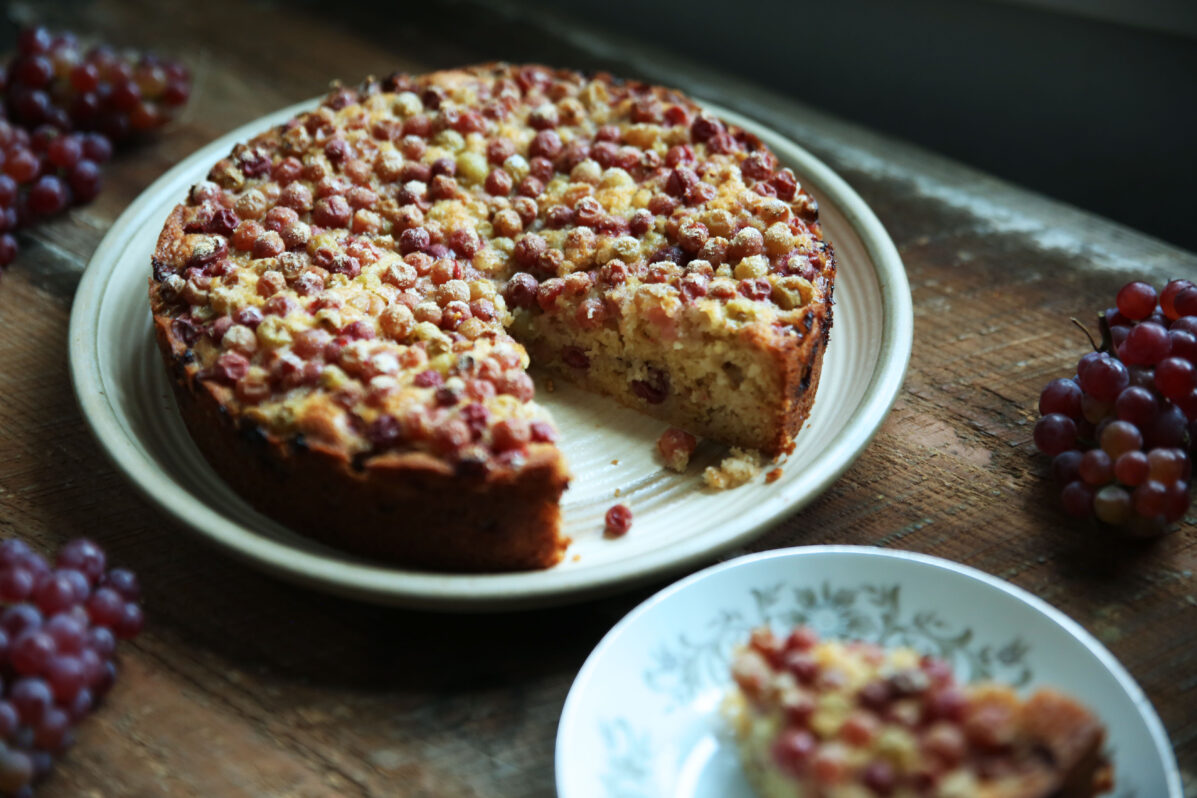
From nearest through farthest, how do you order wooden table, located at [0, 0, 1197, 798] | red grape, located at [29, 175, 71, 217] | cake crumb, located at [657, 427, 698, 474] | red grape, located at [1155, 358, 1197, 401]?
wooden table, located at [0, 0, 1197, 798] → red grape, located at [1155, 358, 1197, 401] → cake crumb, located at [657, 427, 698, 474] → red grape, located at [29, 175, 71, 217]

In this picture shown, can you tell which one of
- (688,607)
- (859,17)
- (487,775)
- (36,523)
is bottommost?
(36,523)

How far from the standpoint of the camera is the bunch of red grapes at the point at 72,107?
10.5 feet

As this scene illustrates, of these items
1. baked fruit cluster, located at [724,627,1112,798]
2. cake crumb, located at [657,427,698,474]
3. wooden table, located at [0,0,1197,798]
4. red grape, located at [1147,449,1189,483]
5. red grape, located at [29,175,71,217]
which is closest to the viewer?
baked fruit cluster, located at [724,627,1112,798]

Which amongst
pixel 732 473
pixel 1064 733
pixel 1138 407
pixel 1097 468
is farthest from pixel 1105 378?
pixel 1064 733

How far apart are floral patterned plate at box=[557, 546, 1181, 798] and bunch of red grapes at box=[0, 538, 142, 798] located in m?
0.83

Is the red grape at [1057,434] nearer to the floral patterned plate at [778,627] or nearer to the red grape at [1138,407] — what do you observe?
the red grape at [1138,407]

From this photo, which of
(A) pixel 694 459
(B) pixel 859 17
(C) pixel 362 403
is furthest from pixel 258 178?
(B) pixel 859 17

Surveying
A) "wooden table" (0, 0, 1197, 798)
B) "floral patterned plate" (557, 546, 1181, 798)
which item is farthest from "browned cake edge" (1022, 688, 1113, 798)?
"wooden table" (0, 0, 1197, 798)

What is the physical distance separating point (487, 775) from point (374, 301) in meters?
1.04

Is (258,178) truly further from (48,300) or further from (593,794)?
(593,794)

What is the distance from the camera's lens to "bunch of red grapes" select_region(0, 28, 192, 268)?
127 inches

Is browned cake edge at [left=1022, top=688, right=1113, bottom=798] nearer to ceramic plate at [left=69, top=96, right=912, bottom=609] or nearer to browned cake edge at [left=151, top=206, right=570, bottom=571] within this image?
ceramic plate at [left=69, top=96, right=912, bottom=609]

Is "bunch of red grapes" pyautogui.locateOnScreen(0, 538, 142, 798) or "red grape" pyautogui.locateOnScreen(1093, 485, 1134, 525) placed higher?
"red grape" pyautogui.locateOnScreen(1093, 485, 1134, 525)

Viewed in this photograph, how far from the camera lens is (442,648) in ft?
6.84
